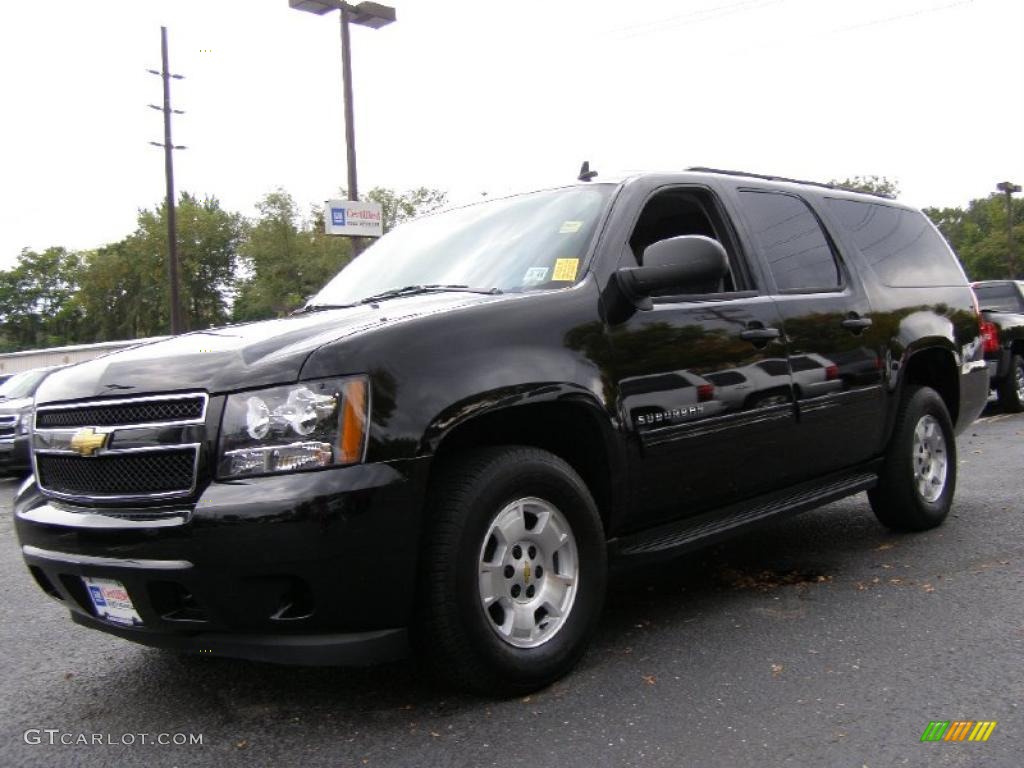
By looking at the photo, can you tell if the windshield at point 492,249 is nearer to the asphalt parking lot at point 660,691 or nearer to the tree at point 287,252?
the asphalt parking lot at point 660,691

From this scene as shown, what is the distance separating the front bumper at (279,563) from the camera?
8.84 feet

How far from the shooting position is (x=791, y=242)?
183 inches

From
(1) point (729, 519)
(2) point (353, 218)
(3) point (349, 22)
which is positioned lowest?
(1) point (729, 519)

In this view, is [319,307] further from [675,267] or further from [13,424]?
[13,424]

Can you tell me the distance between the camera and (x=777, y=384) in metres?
4.16

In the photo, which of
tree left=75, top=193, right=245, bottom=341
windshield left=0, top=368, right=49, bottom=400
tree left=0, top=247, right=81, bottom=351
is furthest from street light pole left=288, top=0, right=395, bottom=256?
tree left=0, top=247, right=81, bottom=351

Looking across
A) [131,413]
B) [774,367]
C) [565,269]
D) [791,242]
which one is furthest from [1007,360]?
[131,413]

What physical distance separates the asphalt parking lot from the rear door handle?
121 centimetres

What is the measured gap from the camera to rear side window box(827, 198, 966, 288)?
5.16m

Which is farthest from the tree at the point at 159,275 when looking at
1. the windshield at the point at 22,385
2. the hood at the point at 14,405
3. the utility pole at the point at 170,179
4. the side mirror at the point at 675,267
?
the side mirror at the point at 675,267

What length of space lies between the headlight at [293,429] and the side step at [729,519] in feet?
4.07

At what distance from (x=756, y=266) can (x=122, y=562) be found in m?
2.96

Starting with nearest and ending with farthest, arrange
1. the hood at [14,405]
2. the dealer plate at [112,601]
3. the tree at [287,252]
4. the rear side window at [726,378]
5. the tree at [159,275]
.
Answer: the dealer plate at [112,601] < the rear side window at [726,378] < the hood at [14,405] < the tree at [287,252] < the tree at [159,275]

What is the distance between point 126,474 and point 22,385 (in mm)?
12187
